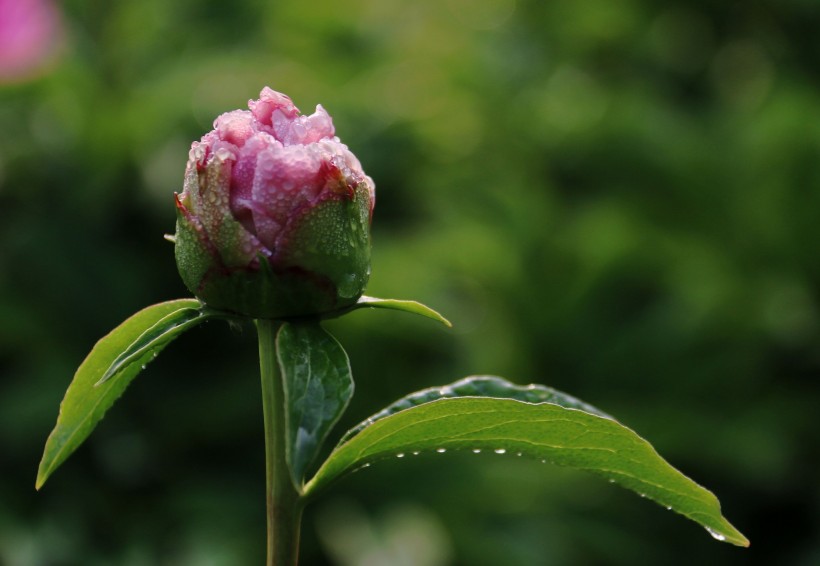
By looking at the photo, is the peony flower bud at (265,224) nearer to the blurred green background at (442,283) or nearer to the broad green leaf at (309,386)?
the broad green leaf at (309,386)

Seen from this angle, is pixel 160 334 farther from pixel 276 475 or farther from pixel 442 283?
pixel 442 283

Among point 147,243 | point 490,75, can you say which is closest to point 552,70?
point 490,75

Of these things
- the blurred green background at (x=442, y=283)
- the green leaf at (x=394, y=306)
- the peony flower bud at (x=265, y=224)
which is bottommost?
the blurred green background at (x=442, y=283)

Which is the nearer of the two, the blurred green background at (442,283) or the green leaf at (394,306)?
the green leaf at (394,306)

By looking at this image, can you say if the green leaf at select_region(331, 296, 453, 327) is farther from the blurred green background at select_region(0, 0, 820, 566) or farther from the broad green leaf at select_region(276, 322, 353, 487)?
the blurred green background at select_region(0, 0, 820, 566)

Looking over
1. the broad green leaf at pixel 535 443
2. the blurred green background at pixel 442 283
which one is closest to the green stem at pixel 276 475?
the broad green leaf at pixel 535 443

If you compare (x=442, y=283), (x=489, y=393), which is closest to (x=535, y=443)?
(x=489, y=393)

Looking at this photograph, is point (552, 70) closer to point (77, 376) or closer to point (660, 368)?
point (660, 368)
